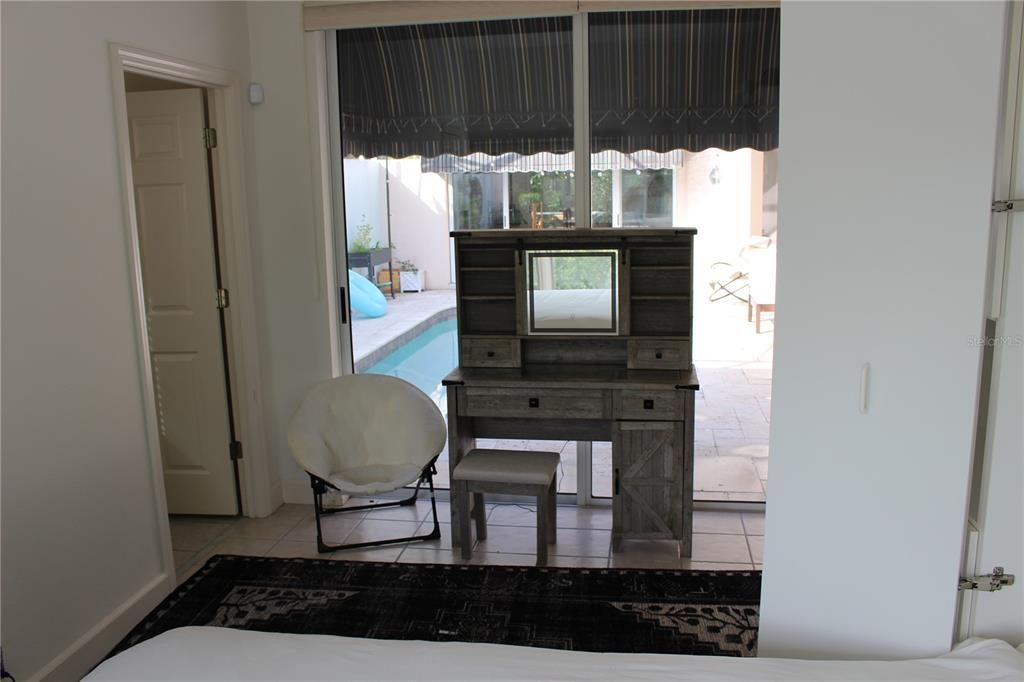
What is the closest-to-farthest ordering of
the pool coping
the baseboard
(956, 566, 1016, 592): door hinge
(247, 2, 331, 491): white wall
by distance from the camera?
(956, 566, 1016, 592): door hinge < the baseboard < (247, 2, 331, 491): white wall < the pool coping

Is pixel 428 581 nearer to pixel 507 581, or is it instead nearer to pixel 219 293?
pixel 507 581

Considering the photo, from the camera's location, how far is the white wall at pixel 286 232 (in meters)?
3.94

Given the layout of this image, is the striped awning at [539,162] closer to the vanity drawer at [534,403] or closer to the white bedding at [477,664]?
the vanity drawer at [534,403]

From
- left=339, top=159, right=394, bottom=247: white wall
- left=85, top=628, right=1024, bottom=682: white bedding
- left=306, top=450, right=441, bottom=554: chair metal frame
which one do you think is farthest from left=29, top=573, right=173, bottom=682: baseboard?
left=339, top=159, right=394, bottom=247: white wall

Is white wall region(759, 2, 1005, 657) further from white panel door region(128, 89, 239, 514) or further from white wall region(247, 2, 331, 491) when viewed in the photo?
white panel door region(128, 89, 239, 514)

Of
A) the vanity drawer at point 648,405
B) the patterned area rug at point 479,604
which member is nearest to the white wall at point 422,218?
the vanity drawer at point 648,405

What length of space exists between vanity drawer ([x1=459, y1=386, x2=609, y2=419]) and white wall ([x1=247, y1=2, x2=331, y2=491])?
3.11ft

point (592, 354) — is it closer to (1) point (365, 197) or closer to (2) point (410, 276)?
(2) point (410, 276)

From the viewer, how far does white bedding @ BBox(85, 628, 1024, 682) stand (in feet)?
5.57

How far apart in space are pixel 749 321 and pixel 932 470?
2.27 metres

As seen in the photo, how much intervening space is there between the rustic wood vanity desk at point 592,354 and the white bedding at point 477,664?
1740 mm

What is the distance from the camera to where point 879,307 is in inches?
70.8

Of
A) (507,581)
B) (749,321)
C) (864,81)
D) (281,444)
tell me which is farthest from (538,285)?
(864,81)

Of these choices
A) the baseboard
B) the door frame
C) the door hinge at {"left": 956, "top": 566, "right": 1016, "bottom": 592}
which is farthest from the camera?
the door frame
